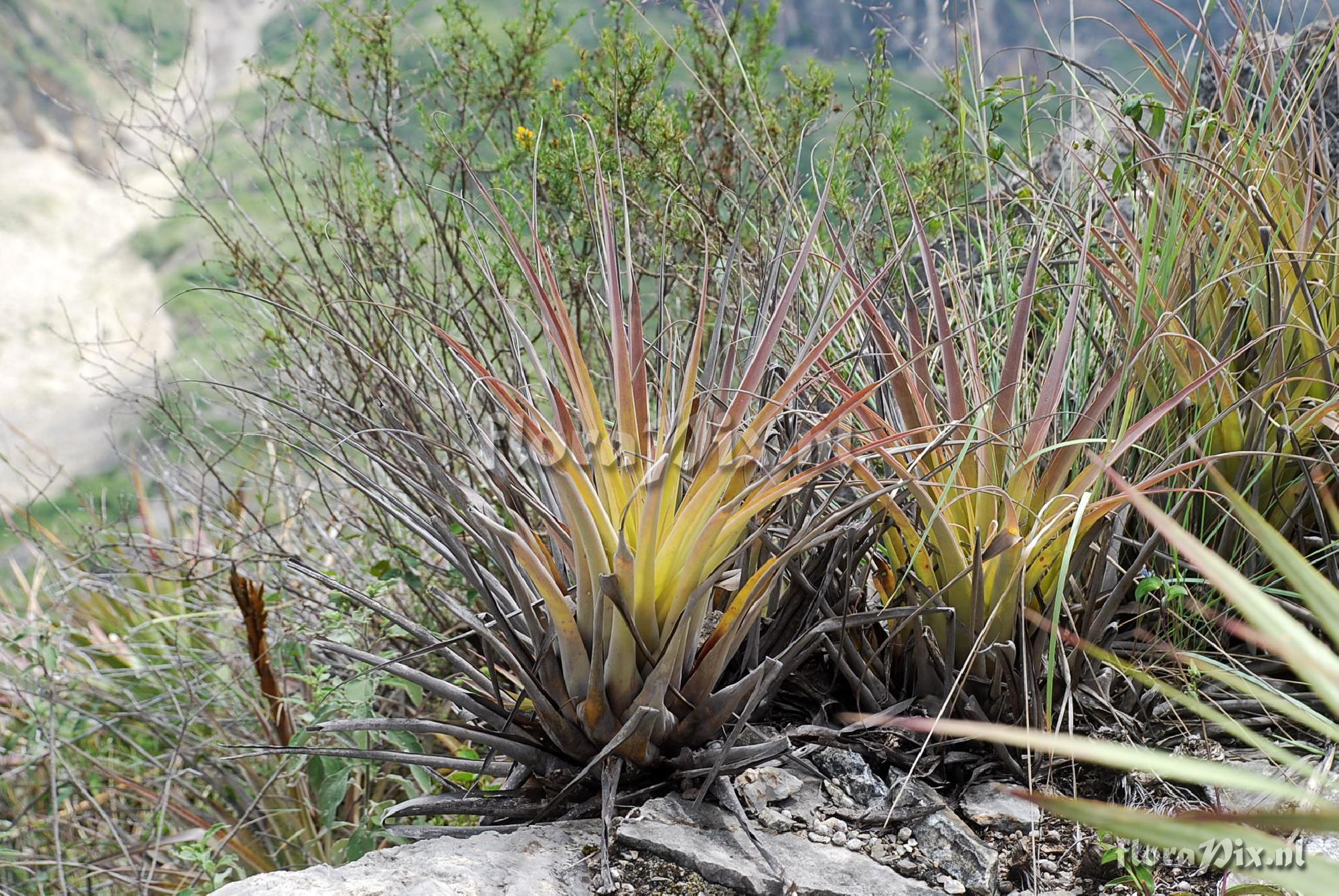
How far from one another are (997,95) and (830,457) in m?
0.92

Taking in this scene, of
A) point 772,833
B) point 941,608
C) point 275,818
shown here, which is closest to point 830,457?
point 941,608

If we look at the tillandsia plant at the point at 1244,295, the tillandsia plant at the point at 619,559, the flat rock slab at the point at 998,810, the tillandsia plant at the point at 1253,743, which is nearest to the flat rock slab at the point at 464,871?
the tillandsia plant at the point at 619,559

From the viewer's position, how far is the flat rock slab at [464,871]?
46.9 inches

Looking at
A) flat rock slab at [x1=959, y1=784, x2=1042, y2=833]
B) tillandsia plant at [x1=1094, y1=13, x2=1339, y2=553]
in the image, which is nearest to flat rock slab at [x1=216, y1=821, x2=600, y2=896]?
flat rock slab at [x1=959, y1=784, x2=1042, y2=833]

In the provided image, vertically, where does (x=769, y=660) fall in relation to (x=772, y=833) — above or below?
above

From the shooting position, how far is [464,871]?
48.3 inches

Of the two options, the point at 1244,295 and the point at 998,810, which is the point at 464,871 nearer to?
the point at 998,810

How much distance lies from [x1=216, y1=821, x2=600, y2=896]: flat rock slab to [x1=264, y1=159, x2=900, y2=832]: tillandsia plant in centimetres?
7

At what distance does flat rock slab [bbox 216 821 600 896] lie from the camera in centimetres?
119

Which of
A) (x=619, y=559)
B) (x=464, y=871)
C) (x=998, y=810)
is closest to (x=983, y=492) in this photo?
(x=998, y=810)

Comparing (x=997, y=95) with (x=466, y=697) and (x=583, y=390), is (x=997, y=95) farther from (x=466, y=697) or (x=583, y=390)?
(x=466, y=697)

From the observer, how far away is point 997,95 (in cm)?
199

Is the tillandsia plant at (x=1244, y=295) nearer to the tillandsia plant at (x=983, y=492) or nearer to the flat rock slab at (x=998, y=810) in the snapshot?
the tillandsia plant at (x=983, y=492)

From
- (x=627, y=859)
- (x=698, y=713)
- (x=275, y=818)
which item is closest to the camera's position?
(x=627, y=859)
